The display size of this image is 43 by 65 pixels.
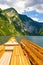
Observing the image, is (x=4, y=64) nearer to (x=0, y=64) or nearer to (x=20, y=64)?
(x=0, y=64)

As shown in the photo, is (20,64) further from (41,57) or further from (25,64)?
(41,57)

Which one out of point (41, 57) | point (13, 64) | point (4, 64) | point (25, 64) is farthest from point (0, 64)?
point (41, 57)

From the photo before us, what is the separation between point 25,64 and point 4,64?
1.91 metres

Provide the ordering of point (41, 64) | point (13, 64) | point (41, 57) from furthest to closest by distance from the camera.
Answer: point (41, 57) → point (13, 64) → point (41, 64)

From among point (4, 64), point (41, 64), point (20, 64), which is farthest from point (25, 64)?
point (41, 64)

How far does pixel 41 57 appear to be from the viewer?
53.9 feet

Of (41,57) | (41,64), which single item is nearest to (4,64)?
(41,57)

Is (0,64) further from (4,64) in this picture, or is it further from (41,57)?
(41,57)

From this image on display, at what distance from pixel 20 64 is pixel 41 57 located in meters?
2.42

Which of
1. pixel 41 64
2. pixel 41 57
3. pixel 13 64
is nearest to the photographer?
pixel 41 64

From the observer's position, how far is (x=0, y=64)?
15.4 meters

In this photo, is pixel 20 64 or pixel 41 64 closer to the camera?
pixel 41 64

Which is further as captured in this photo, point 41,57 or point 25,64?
point 41,57

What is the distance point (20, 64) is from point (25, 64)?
442mm
